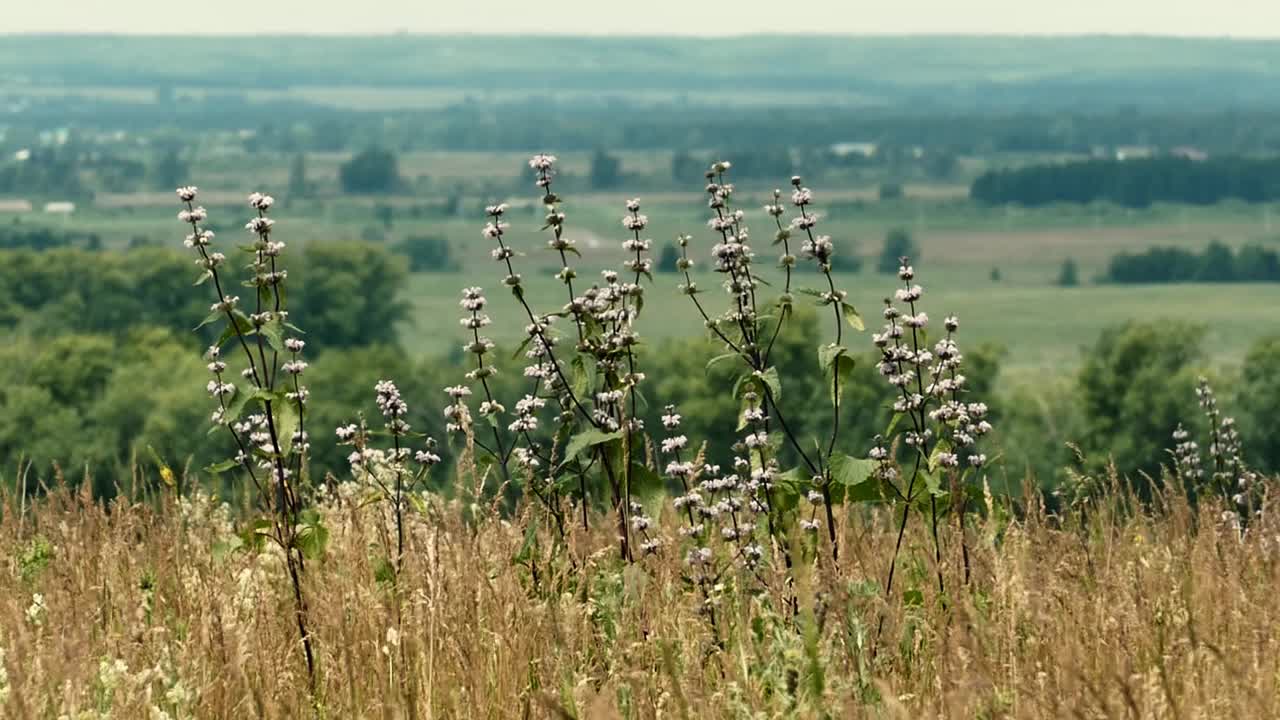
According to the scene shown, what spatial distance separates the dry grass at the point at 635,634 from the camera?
4.85 metres

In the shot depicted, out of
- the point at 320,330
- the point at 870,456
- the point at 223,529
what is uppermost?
the point at 870,456

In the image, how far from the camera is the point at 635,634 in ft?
20.0

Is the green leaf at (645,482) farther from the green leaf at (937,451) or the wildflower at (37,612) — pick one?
the wildflower at (37,612)

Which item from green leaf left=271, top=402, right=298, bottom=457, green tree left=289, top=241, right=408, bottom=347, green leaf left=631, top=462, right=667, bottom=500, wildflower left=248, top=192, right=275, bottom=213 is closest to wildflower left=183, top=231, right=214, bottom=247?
wildflower left=248, top=192, right=275, bottom=213

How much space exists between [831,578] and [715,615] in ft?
4.01

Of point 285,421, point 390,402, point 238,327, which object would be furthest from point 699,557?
point 238,327

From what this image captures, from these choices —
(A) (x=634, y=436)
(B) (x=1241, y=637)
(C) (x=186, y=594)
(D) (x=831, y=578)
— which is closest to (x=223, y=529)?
(C) (x=186, y=594)

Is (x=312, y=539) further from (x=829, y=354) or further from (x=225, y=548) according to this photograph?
(x=829, y=354)

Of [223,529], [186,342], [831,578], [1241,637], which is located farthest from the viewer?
[186,342]

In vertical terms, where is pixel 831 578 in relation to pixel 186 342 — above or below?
above

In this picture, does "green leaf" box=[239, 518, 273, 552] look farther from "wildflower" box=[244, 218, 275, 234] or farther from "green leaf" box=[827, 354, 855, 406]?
"green leaf" box=[827, 354, 855, 406]

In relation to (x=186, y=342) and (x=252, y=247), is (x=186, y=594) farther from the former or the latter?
(x=186, y=342)

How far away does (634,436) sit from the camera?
6.90m

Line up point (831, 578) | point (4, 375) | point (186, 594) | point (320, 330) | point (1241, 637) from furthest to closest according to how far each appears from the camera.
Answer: point (320, 330)
point (4, 375)
point (186, 594)
point (1241, 637)
point (831, 578)
